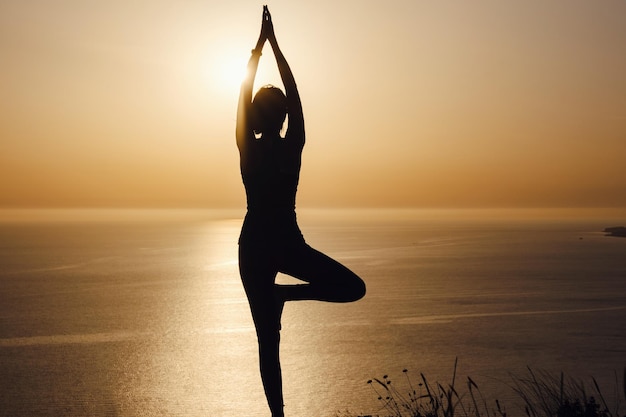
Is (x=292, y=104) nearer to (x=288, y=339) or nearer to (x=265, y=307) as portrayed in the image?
(x=265, y=307)

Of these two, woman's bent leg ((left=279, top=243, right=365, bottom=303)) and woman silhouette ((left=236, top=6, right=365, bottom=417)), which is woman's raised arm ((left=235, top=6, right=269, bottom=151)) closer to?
woman silhouette ((left=236, top=6, right=365, bottom=417))

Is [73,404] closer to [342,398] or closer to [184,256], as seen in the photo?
[342,398]

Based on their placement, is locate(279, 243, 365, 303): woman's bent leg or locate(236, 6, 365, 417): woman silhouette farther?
locate(236, 6, 365, 417): woman silhouette

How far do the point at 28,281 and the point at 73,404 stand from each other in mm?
59867

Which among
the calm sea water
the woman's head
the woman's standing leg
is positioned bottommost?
the calm sea water

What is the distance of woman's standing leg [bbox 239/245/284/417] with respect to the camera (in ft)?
17.5

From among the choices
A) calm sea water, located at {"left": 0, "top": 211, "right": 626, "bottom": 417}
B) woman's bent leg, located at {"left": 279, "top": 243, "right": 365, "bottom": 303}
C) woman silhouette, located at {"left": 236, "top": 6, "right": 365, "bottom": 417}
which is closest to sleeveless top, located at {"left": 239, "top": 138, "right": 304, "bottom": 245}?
woman silhouette, located at {"left": 236, "top": 6, "right": 365, "bottom": 417}

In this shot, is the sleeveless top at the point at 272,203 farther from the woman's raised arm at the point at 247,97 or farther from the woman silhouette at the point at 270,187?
the woman's raised arm at the point at 247,97

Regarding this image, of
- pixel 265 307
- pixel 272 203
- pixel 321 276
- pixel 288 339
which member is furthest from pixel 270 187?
pixel 288 339

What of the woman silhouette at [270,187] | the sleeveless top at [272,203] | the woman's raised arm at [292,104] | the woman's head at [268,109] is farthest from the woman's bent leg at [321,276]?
the woman's head at [268,109]

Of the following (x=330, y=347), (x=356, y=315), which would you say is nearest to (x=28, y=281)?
(x=356, y=315)

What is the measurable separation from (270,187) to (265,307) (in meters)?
0.96

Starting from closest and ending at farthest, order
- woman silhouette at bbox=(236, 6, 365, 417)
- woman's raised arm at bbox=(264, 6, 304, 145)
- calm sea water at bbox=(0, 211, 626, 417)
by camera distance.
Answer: woman silhouette at bbox=(236, 6, 365, 417), woman's raised arm at bbox=(264, 6, 304, 145), calm sea water at bbox=(0, 211, 626, 417)

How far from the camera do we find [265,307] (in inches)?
214
